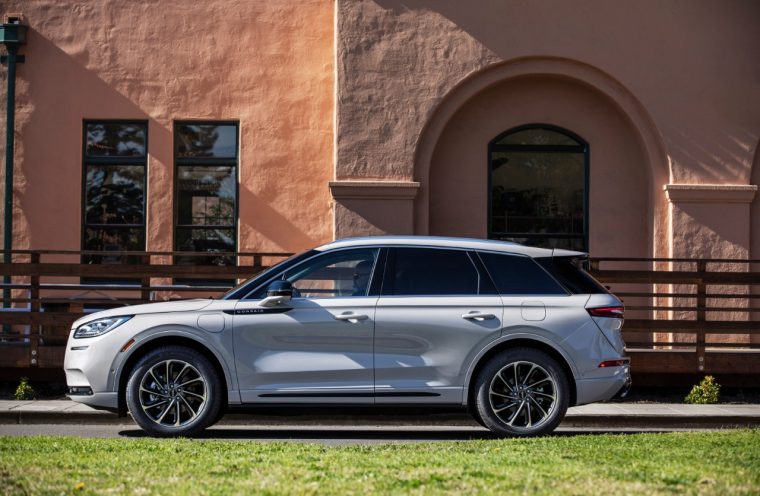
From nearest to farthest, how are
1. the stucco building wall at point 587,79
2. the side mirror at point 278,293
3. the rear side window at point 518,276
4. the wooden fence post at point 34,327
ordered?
the side mirror at point 278,293
the rear side window at point 518,276
the wooden fence post at point 34,327
the stucco building wall at point 587,79

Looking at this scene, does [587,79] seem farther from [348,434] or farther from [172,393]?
[172,393]

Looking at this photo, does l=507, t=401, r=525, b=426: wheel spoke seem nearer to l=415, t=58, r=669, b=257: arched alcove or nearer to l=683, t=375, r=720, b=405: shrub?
l=683, t=375, r=720, b=405: shrub

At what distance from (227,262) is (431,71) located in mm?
3874

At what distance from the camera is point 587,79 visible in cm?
1612

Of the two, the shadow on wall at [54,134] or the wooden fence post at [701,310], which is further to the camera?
the shadow on wall at [54,134]

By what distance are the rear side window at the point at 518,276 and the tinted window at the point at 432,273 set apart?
0.57ft

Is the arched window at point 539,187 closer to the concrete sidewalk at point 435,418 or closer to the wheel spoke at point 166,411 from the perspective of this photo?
the concrete sidewalk at point 435,418

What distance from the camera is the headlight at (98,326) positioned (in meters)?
10.4

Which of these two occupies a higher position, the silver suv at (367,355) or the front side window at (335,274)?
the front side window at (335,274)

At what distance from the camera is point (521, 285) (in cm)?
1043

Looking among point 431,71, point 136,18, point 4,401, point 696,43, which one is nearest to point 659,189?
point 696,43

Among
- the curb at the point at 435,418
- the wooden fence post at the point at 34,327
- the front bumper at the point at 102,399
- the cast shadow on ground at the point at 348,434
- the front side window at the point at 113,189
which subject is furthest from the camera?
the front side window at the point at 113,189

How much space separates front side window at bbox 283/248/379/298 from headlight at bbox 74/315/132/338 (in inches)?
59.1

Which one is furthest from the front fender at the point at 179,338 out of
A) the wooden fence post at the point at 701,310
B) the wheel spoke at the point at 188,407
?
the wooden fence post at the point at 701,310
